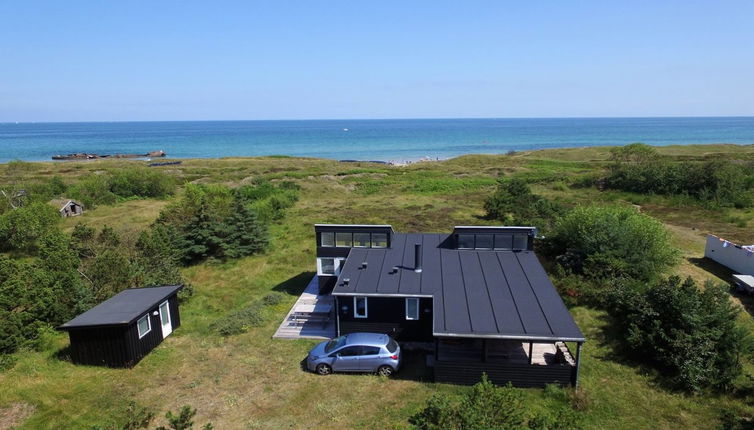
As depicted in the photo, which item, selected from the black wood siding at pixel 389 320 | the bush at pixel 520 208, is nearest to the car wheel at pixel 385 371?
the black wood siding at pixel 389 320

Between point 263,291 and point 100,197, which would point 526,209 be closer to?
point 263,291

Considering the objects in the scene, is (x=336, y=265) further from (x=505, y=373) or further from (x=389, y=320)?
(x=505, y=373)

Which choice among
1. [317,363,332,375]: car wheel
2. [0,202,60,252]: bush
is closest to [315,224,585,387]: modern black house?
[317,363,332,375]: car wheel

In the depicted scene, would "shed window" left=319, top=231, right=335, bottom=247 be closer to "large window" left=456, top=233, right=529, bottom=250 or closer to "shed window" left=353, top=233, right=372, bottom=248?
"shed window" left=353, top=233, right=372, bottom=248

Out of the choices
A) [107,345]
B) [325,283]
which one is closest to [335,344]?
[325,283]

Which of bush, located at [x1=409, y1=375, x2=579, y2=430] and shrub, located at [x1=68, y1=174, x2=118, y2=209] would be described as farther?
shrub, located at [x1=68, y1=174, x2=118, y2=209]

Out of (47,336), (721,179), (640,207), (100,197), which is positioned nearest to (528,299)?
(47,336)
